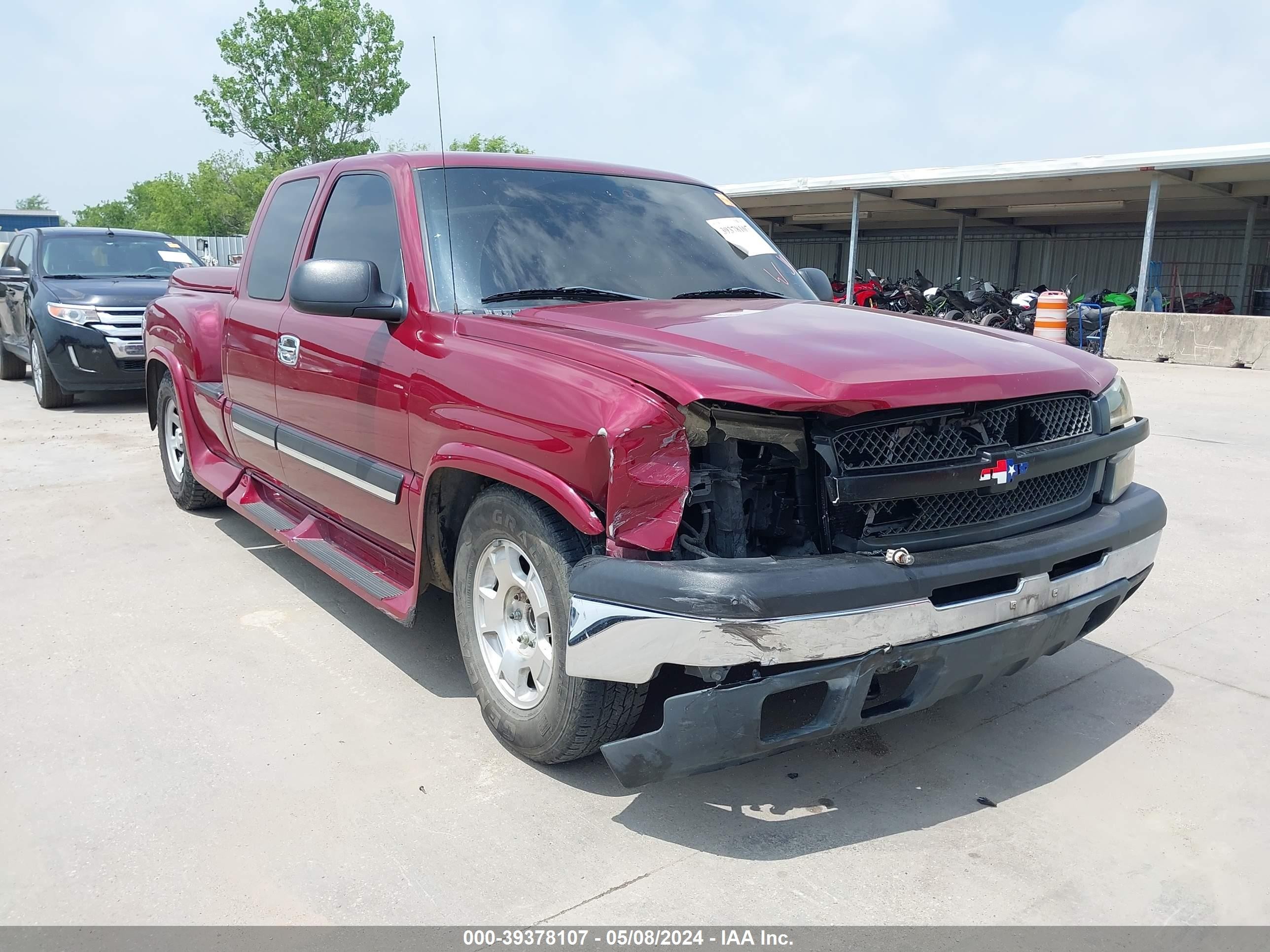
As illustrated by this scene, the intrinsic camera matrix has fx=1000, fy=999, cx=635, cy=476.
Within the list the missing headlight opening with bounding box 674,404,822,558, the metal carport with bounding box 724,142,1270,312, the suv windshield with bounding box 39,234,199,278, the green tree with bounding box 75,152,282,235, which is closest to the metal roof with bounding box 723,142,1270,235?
the metal carport with bounding box 724,142,1270,312

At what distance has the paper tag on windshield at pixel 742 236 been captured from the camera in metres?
4.16

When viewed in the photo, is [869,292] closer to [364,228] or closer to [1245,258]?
[1245,258]

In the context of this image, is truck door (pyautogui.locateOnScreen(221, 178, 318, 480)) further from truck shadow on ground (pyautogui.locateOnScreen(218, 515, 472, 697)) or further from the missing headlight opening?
the missing headlight opening

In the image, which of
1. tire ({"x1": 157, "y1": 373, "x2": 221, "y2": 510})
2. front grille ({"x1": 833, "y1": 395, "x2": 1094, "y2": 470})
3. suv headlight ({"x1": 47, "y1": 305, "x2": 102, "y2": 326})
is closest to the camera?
front grille ({"x1": 833, "y1": 395, "x2": 1094, "y2": 470})

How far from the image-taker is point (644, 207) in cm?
398

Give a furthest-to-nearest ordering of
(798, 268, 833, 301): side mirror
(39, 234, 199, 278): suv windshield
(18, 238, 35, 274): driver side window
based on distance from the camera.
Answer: (18, 238, 35, 274): driver side window, (39, 234, 199, 278): suv windshield, (798, 268, 833, 301): side mirror

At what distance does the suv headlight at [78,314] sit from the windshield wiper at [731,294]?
7.85m

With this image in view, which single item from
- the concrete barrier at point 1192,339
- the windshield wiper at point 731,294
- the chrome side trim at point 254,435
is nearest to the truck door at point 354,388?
the chrome side trim at point 254,435

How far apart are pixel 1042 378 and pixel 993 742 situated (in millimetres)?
1206

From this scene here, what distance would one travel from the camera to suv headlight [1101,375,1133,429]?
329cm

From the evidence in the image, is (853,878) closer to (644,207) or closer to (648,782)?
(648,782)

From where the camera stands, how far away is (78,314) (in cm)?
946

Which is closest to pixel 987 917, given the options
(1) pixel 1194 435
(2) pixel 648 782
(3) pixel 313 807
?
(2) pixel 648 782

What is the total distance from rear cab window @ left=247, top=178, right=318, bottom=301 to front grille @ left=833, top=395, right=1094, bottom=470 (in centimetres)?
292
